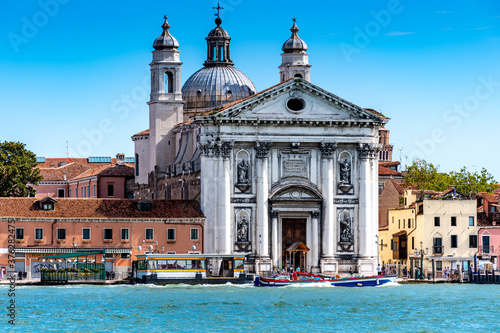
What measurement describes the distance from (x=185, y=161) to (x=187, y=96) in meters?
7.55

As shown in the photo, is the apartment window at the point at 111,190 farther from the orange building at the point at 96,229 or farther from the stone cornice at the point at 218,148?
the stone cornice at the point at 218,148

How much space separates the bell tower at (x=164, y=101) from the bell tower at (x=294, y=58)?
8536 mm

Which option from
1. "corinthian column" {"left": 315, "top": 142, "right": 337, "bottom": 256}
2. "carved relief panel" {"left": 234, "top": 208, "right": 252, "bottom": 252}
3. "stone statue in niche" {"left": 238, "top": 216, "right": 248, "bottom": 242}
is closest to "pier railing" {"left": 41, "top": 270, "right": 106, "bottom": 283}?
"carved relief panel" {"left": 234, "top": 208, "right": 252, "bottom": 252}

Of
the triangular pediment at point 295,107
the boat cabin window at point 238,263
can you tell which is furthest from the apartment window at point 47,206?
the boat cabin window at point 238,263

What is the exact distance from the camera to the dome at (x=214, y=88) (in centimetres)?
9694

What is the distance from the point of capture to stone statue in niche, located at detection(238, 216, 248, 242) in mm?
79438

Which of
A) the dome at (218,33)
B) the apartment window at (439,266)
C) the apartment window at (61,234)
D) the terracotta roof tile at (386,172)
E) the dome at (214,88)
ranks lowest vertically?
the apartment window at (439,266)

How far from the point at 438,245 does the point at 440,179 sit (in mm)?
24273

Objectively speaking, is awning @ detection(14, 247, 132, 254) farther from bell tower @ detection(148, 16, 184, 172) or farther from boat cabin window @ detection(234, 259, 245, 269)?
bell tower @ detection(148, 16, 184, 172)

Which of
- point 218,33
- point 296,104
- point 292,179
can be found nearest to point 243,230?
point 292,179

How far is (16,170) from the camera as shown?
93375 millimetres

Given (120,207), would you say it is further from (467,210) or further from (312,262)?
(467,210)

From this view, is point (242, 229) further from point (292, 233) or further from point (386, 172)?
point (386, 172)

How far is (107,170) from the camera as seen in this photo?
107 meters
